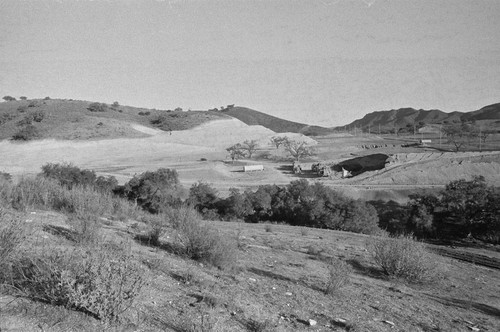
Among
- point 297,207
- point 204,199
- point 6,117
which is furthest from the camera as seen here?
point 6,117

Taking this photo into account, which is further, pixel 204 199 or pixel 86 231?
pixel 204 199

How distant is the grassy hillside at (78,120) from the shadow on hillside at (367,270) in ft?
257

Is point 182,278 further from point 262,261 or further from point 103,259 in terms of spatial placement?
point 262,261

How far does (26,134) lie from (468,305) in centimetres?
→ 8418

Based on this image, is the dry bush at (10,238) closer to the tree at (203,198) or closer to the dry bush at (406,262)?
the dry bush at (406,262)

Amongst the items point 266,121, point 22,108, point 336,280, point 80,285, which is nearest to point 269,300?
point 336,280

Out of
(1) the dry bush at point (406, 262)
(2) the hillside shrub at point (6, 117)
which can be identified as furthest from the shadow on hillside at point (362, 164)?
(2) the hillside shrub at point (6, 117)

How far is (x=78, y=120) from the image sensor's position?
8925 cm

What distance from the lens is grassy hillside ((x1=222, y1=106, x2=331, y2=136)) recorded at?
169750mm

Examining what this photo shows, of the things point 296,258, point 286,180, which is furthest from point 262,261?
point 286,180

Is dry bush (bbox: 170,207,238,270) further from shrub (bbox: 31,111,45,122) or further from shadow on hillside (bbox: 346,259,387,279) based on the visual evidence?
shrub (bbox: 31,111,45,122)

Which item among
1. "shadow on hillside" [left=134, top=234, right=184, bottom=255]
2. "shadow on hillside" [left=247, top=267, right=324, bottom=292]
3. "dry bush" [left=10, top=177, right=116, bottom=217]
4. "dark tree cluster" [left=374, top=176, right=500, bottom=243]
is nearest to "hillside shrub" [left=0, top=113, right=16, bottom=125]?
"dry bush" [left=10, top=177, right=116, bottom=217]

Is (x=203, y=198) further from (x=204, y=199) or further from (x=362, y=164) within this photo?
(x=362, y=164)

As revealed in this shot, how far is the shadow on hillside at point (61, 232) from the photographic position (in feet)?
25.2
